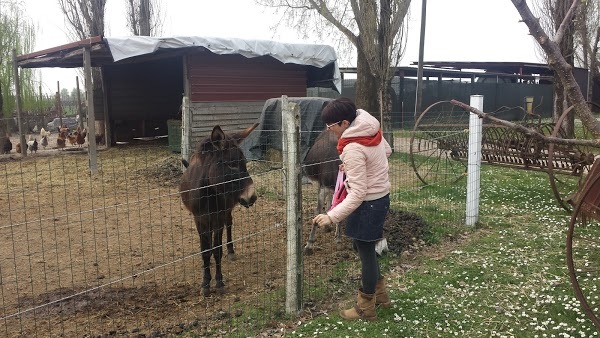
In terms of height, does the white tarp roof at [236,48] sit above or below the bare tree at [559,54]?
above

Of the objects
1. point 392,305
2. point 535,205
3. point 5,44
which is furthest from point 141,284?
point 5,44

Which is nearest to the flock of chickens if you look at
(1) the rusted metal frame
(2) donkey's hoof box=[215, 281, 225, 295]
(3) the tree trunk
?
(1) the rusted metal frame

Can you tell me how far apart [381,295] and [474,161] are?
3057 mm

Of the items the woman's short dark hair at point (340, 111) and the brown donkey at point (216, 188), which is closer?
the woman's short dark hair at point (340, 111)

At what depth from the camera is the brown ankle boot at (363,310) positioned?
3.85 metres

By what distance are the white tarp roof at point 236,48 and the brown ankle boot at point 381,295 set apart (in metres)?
8.74

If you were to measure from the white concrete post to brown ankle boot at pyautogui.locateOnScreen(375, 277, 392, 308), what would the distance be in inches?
114

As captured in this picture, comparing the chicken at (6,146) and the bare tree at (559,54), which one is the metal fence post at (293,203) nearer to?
the bare tree at (559,54)

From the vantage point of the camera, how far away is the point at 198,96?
13039mm

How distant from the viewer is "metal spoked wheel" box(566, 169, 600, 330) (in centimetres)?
329

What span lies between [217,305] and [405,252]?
7.35 feet

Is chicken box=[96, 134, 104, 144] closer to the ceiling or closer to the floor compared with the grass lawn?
closer to the ceiling

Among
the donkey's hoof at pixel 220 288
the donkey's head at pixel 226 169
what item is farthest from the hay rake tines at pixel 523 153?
the donkey's hoof at pixel 220 288

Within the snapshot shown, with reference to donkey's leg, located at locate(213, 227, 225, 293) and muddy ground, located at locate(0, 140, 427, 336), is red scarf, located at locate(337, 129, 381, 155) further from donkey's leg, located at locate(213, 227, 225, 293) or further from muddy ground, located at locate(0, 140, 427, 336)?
donkey's leg, located at locate(213, 227, 225, 293)
